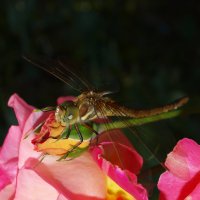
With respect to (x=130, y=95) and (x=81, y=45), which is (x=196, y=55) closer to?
(x=81, y=45)

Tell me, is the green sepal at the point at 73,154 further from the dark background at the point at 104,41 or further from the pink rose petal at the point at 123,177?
the dark background at the point at 104,41

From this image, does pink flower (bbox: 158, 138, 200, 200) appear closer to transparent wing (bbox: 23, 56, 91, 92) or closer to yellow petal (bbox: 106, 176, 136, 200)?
yellow petal (bbox: 106, 176, 136, 200)

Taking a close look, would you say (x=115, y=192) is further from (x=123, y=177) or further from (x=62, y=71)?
(x=62, y=71)

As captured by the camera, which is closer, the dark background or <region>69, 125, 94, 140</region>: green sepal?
<region>69, 125, 94, 140</region>: green sepal

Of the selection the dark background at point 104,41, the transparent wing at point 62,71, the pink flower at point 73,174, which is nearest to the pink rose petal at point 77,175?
the pink flower at point 73,174

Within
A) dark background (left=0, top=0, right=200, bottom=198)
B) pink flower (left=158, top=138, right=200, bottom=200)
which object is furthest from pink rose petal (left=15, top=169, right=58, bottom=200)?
dark background (left=0, top=0, right=200, bottom=198)

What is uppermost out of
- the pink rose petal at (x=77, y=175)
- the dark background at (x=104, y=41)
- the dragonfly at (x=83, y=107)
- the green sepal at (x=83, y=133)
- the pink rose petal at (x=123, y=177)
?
the dragonfly at (x=83, y=107)

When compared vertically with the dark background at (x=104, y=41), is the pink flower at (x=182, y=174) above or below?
above

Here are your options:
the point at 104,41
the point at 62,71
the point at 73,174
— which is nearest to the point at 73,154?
the point at 73,174

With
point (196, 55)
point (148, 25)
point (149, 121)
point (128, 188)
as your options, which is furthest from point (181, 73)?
point (128, 188)
